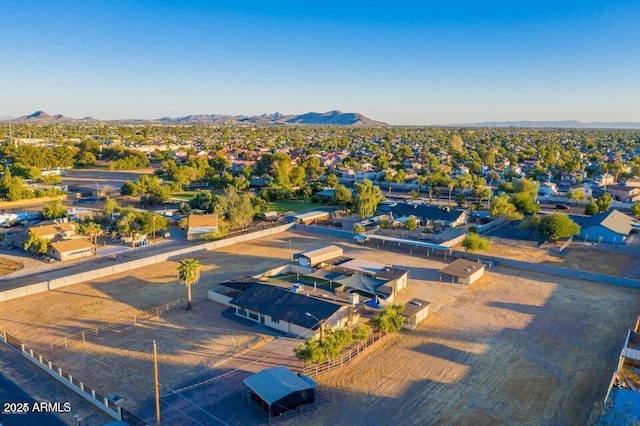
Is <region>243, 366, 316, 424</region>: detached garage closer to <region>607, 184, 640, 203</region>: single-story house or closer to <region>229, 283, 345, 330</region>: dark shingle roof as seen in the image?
<region>229, 283, 345, 330</region>: dark shingle roof

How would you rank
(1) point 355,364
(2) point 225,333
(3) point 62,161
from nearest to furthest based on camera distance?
(1) point 355,364 → (2) point 225,333 → (3) point 62,161

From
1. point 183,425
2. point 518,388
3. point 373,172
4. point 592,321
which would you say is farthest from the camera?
point 373,172

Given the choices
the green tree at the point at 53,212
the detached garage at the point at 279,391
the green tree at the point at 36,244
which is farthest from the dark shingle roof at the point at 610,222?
the green tree at the point at 53,212

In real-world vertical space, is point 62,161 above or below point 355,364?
above

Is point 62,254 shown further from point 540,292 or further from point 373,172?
point 373,172

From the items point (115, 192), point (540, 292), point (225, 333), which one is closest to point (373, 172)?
point (115, 192)

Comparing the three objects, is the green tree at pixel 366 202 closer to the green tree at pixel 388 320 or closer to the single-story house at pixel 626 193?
the green tree at pixel 388 320

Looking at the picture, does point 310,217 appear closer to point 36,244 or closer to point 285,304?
point 36,244

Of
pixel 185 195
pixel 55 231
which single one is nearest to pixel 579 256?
pixel 55 231
